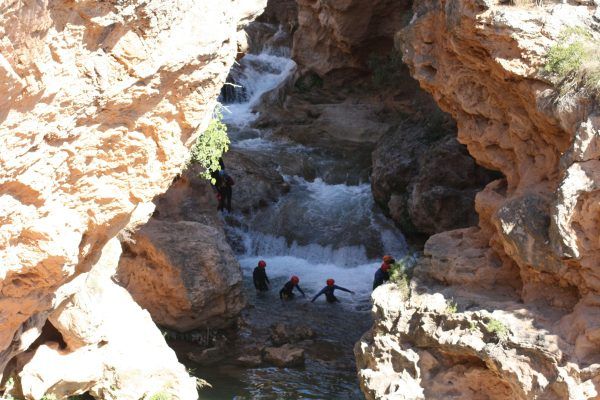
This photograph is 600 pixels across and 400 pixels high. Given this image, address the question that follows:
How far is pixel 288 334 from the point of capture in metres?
14.6

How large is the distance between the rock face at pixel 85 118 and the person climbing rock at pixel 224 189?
10.5 m

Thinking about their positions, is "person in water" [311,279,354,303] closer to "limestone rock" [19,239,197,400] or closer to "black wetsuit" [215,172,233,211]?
"black wetsuit" [215,172,233,211]

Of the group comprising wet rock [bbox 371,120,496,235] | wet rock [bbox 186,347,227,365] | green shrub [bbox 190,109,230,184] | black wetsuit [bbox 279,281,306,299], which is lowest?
wet rock [bbox 186,347,227,365]

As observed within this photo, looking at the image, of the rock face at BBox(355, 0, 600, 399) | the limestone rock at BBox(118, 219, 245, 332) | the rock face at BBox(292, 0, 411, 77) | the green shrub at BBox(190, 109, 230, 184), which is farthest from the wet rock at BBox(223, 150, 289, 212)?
the rock face at BBox(355, 0, 600, 399)

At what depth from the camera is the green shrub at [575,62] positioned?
9539mm

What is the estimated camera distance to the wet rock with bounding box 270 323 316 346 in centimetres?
1447

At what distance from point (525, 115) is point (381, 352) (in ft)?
12.8

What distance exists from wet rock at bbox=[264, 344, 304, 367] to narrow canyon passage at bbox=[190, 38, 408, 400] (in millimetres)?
130

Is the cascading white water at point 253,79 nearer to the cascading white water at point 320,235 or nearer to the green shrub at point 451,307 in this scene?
the cascading white water at point 320,235

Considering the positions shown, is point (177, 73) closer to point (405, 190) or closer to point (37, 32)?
point (37, 32)

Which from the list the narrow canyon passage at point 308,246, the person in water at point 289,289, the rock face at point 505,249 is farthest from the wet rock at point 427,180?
the rock face at point 505,249

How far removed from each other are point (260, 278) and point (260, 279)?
3 centimetres

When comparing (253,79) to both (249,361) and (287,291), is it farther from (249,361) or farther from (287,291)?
(249,361)

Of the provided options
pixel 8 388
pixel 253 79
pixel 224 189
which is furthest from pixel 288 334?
pixel 253 79
